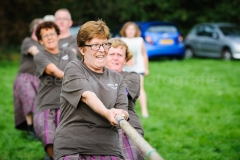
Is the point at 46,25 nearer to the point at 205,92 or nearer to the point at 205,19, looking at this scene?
the point at 205,92

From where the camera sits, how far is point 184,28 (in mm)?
25328

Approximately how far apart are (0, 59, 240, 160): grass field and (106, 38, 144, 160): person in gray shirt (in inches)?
71.9

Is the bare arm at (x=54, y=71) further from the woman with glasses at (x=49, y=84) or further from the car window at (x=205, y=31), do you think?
the car window at (x=205, y=31)

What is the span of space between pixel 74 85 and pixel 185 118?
507 centimetres

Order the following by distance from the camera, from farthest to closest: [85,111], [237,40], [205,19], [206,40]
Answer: [205,19] → [206,40] → [237,40] → [85,111]

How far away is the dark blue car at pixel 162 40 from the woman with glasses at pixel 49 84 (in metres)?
11.5

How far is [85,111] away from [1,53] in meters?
15.5

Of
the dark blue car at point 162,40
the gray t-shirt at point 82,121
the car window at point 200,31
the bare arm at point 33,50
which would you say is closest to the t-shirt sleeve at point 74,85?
the gray t-shirt at point 82,121

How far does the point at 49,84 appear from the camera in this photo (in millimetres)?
4660

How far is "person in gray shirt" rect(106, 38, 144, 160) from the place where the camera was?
3.68m

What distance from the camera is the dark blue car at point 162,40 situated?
16219 mm

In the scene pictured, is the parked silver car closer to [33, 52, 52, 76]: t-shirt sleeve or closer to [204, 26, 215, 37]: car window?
[204, 26, 215, 37]: car window

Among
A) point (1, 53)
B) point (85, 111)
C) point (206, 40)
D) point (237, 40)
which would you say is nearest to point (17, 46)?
point (1, 53)

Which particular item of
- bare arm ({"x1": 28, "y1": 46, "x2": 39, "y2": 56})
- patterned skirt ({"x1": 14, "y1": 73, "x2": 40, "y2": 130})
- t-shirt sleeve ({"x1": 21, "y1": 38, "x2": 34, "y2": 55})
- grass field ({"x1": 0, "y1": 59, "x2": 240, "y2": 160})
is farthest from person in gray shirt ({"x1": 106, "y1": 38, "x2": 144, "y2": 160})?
patterned skirt ({"x1": 14, "y1": 73, "x2": 40, "y2": 130})
